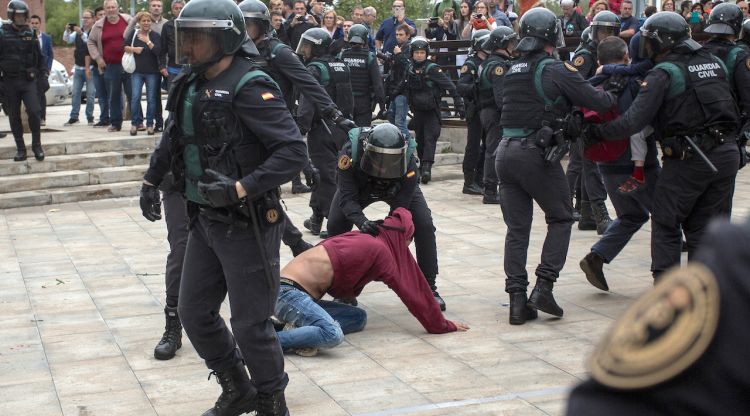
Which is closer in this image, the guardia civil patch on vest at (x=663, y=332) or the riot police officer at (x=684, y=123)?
the guardia civil patch on vest at (x=663, y=332)

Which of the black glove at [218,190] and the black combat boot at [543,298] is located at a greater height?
the black glove at [218,190]

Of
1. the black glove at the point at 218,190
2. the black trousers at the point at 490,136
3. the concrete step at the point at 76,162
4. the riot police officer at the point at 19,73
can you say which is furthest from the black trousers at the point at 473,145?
the black glove at the point at 218,190

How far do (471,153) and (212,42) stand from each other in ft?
27.6

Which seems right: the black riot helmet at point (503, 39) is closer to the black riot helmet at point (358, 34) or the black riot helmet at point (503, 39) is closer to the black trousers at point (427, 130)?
the black riot helmet at point (358, 34)

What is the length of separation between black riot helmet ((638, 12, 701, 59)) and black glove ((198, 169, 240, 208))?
3.20 metres

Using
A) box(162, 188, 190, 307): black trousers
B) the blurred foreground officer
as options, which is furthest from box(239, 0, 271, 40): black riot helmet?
the blurred foreground officer

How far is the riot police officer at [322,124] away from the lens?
10.2 meters

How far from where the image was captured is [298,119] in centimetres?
1052

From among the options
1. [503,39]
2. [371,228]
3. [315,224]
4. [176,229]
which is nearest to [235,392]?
[176,229]

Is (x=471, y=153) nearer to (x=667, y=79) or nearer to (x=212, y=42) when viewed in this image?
(x=667, y=79)

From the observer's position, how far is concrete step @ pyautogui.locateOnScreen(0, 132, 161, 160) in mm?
13391

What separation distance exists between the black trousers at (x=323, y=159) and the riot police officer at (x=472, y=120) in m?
2.33

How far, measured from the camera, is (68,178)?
12.9m

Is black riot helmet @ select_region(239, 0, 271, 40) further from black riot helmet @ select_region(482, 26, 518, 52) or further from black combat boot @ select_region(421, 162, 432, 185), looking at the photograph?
black combat boot @ select_region(421, 162, 432, 185)
